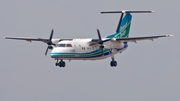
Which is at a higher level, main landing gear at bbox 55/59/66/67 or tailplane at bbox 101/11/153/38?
tailplane at bbox 101/11/153/38

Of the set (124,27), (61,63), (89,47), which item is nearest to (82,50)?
(89,47)

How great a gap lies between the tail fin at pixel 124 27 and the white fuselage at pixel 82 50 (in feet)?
6.03

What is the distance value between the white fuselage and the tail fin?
1.84 metres

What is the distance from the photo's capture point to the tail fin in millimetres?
70531

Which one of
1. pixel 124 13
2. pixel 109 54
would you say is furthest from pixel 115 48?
pixel 124 13

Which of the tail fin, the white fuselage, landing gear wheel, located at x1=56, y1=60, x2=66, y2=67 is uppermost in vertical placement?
the tail fin

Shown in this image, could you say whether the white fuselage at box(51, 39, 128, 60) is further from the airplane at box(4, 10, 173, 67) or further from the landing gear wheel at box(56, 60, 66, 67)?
the landing gear wheel at box(56, 60, 66, 67)

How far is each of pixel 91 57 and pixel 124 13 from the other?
8.13 m

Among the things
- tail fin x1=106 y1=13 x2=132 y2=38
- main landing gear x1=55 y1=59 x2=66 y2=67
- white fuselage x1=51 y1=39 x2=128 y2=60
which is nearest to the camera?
white fuselage x1=51 y1=39 x2=128 y2=60

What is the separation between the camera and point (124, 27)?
71562 millimetres

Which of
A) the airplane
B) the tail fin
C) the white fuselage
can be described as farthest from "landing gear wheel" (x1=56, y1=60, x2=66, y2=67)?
the tail fin

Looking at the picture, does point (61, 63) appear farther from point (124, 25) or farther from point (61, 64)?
point (124, 25)

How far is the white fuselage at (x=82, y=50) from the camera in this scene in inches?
2532

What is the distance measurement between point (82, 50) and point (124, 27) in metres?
7.77
